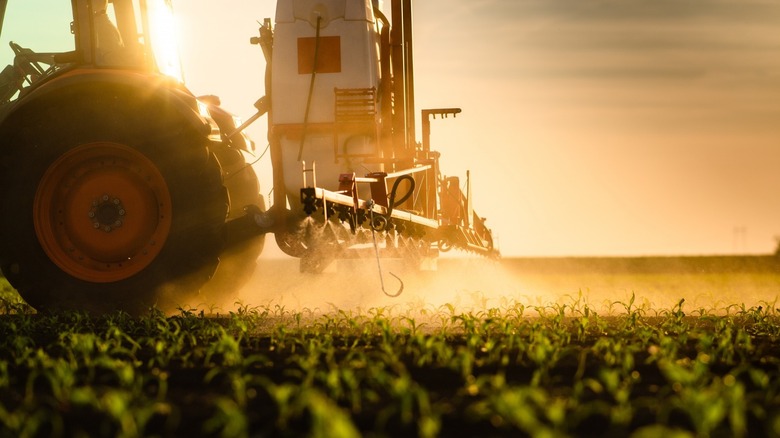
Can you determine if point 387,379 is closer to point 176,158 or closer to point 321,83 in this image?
point 176,158

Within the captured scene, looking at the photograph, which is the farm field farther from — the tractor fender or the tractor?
the tractor fender

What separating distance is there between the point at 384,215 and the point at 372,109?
1266mm

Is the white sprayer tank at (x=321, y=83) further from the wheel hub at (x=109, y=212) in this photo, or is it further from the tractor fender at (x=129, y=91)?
the wheel hub at (x=109, y=212)

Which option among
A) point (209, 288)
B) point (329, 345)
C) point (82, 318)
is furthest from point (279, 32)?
point (329, 345)

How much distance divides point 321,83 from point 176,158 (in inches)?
90.6

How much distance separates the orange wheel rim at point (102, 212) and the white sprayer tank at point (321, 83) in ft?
6.62

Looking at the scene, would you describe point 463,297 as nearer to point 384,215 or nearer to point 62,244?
point 384,215

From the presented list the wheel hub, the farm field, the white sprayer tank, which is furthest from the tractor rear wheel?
the white sprayer tank

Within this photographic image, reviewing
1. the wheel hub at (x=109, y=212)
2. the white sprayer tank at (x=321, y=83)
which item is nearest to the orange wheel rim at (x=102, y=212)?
the wheel hub at (x=109, y=212)

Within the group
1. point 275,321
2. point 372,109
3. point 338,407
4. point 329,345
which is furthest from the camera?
point 372,109

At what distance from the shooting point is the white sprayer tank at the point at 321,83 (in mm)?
10609

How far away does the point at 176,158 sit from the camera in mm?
8828

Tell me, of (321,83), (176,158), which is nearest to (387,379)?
(176,158)

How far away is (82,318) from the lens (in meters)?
8.61
